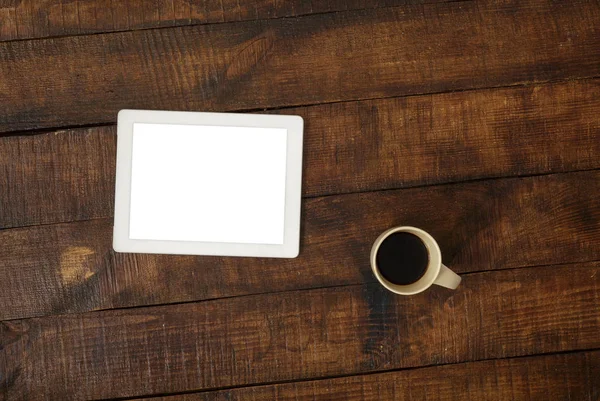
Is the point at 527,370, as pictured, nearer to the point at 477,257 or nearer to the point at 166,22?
the point at 477,257

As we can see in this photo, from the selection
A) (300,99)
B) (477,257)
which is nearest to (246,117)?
(300,99)

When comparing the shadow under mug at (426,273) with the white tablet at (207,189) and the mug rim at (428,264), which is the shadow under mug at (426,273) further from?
the white tablet at (207,189)

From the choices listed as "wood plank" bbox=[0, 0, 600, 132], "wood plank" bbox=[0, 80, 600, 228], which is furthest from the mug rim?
"wood plank" bbox=[0, 0, 600, 132]

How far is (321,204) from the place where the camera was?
3.09ft

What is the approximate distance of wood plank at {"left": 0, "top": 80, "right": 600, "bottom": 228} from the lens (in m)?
0.94

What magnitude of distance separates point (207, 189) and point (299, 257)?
0.18 m

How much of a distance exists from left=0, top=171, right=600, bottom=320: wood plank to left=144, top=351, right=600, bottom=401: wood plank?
0.53 ft

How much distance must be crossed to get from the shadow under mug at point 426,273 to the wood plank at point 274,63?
9.3 inches

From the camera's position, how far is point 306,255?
0.94 metres

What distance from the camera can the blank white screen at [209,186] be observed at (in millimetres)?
924

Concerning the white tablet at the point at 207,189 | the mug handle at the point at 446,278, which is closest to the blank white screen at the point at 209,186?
the white tablet at the point at 207,189

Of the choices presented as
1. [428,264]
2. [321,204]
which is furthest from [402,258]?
[321,204]

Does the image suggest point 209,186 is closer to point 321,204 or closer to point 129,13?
point 321,204

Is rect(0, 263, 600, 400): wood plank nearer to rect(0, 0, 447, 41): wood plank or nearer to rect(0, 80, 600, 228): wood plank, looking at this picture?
rect(0, 80, 600, 228): wood plank
